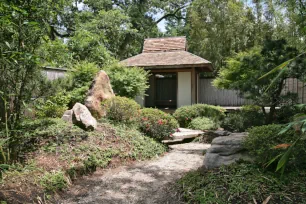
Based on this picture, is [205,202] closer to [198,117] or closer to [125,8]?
[198,117]

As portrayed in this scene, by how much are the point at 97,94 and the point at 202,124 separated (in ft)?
14.8

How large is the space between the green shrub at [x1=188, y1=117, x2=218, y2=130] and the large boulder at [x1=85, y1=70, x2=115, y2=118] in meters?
3.76

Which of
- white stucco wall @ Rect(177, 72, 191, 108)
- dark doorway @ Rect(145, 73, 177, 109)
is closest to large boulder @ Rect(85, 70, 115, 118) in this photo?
white stucco wall @ Rect(177, 72, 191, 108)

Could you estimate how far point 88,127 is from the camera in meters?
5.91

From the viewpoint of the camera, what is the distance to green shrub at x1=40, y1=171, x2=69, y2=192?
386 cm

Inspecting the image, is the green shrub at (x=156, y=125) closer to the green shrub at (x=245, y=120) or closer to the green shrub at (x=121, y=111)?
the green shrub at (x=121, y=111)

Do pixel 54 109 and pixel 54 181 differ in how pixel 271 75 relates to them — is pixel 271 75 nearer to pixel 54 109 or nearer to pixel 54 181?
pixel 54 181

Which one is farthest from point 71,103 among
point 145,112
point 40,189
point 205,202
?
point 205,202

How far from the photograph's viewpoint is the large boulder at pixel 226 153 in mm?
4359

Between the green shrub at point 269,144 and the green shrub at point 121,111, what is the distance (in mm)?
3763

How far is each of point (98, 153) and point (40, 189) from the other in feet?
5.29

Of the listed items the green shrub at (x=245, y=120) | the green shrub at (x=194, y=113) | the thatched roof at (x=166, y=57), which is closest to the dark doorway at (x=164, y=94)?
the thatched roof at (x=166, y=57)

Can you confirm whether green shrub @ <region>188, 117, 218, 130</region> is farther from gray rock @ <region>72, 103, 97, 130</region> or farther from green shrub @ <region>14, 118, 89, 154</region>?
green shrub @ <region>14, 118, 89, 154</region>

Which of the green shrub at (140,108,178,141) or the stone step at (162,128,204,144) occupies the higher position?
the green shrub at (140,108,178,141)
